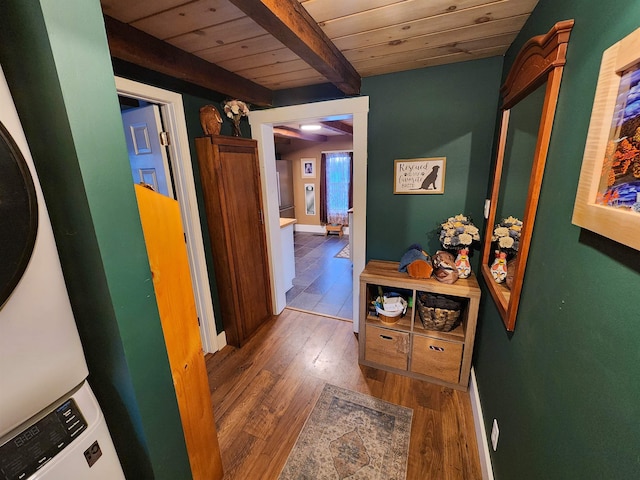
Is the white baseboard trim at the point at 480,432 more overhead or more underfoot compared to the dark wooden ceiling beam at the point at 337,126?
more underfoot

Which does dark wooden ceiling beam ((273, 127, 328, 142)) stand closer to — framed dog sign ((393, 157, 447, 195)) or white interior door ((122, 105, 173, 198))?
white interior door ((122, 105, 173, 198))

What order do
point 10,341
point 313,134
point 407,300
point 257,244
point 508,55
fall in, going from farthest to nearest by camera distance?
point 313,134
point 257,244
point 407,300
point 508,55
point 10,341

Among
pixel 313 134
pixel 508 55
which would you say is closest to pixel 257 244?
pixel 508 55

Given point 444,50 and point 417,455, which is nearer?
point 417,455

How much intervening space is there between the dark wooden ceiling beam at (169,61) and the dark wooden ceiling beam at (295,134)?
6.95ft

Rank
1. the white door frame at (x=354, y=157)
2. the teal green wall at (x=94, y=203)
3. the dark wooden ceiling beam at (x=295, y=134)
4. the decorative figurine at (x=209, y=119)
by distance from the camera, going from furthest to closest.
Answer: the dark wooden ceiling beam at (x=295, y=134) < the white door frame at (x=354, y=157) < the decorative figurine at (x=209, y=119) < the teal green wall at (x=94, y=203)

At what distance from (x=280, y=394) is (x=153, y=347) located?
127 cm

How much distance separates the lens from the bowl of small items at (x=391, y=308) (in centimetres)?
196

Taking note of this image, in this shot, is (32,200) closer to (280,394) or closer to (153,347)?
(153,347)

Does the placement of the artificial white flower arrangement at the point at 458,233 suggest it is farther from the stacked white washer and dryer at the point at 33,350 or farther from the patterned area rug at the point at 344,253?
the patterned area rug at the point at 344,253

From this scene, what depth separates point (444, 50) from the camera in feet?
5.19

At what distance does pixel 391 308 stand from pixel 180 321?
4.70ft

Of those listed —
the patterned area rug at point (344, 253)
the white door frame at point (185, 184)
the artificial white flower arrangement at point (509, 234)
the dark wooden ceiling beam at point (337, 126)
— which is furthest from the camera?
the patterned area rug at point (344, 253)

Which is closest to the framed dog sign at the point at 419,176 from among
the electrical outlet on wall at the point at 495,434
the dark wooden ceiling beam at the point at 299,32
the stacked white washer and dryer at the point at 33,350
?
the dark wooden ceiling beam at the point at 299,32
